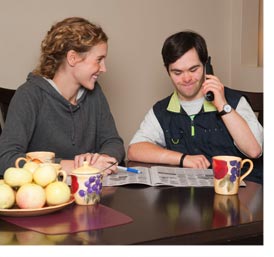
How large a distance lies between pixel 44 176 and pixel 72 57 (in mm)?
979

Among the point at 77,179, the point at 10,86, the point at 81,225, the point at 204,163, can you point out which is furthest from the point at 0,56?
the point at 81,225

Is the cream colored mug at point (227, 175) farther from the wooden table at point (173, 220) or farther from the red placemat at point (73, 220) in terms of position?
the red placemat at point (73, 220)

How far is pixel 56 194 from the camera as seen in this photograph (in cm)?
105

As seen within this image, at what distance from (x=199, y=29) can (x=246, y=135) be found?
136cm

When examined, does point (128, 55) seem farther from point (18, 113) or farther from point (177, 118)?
point (18, 113)

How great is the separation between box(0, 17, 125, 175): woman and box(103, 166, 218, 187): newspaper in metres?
0.28

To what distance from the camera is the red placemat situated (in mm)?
956

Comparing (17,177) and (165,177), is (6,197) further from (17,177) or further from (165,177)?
(165,177)

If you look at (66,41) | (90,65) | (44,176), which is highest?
(66,41)

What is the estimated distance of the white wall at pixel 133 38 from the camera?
2.37m

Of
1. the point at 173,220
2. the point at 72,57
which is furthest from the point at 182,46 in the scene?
the point at 173,220

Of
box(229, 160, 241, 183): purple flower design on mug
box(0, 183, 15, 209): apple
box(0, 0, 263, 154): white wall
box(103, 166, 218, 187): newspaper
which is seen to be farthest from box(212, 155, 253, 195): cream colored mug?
box(0, 0, 263, 154): white wall

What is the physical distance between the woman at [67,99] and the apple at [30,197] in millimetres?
773

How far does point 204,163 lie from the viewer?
1.66m
